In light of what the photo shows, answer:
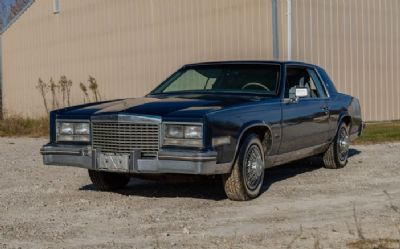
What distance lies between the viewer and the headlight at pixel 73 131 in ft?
23.0

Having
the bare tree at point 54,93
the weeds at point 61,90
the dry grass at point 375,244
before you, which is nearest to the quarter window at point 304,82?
the dry grass at point 375,244

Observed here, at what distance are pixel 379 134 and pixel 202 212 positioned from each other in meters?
9.31

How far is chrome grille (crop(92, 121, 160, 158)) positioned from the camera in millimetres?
6551

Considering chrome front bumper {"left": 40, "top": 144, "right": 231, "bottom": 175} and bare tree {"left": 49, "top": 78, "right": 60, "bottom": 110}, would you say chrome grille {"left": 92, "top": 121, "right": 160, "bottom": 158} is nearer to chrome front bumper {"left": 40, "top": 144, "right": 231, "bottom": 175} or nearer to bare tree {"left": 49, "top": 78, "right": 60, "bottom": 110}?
chrome front bumper {"left": 40, "top": 144, "right": 231, "bottom": 175}

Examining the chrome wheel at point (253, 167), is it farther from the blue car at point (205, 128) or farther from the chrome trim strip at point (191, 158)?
the chrome trim strip at point (191, 158)

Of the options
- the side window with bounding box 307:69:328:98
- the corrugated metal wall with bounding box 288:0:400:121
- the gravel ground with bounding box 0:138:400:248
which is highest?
the corrugated metal wall with bounding box 288:0:400:121

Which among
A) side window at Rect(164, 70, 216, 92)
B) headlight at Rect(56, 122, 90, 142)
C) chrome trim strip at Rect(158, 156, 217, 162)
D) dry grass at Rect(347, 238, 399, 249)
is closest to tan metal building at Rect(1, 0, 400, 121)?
side window at Rect(164, 70, 216, 92)

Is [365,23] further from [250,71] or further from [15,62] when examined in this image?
[15,62]

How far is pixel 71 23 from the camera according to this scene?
78.3 feet

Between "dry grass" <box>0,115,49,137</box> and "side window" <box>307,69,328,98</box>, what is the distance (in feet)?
35.6

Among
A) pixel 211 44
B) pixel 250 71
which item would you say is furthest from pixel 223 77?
pixel 211 44

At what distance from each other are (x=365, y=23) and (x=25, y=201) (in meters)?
13.6

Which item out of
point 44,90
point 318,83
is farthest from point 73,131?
point 44,90

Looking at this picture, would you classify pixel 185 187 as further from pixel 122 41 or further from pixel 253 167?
pixel 122 41
